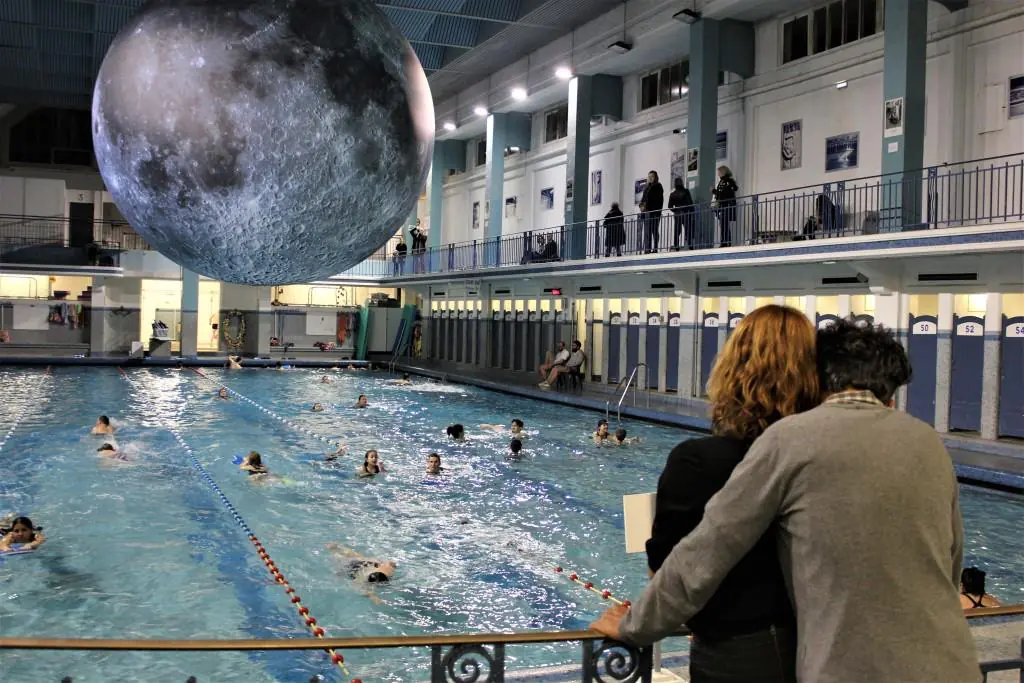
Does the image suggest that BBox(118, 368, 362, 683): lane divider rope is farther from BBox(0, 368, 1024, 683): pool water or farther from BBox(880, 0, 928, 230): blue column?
BBox(880, 0, 928, 230): blue column

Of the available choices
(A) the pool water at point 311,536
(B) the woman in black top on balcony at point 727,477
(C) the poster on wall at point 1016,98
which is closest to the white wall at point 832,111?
(C) the poster on wall at point 1016,98

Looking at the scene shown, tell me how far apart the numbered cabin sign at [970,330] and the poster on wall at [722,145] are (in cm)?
878

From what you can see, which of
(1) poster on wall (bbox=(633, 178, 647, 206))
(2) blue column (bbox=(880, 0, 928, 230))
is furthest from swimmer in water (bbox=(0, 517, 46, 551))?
(1) poster on wall (bbox=(633, 178, 647, 206))

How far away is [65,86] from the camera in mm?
34031

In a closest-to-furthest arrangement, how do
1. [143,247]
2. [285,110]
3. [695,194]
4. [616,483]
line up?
[285,110], [616,483], [695,194], [143,247]

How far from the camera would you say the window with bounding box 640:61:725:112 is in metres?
25.2

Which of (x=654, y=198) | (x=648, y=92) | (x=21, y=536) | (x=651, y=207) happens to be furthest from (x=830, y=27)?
(x=21, y=536)

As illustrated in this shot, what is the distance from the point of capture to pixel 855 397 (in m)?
2.01

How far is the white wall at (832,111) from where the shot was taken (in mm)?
16625

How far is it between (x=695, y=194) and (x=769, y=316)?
68.5 ft

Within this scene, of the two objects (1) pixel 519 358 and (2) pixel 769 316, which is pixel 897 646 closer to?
(2) pixel 769 316

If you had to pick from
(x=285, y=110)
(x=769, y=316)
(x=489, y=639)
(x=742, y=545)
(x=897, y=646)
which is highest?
(x=285, y=110)

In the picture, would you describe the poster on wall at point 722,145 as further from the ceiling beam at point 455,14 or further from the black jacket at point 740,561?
the black jacket at point 740,561

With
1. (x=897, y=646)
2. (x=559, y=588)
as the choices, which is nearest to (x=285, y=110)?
(x=897, y=646)
